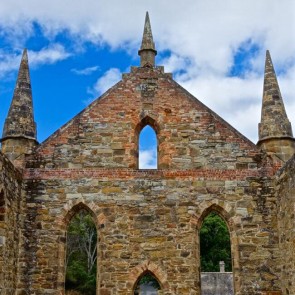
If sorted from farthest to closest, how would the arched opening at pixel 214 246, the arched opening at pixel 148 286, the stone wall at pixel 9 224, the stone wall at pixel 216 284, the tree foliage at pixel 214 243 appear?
1. the tree foliage at pixel 214 243
2. the arched opening at pixel 214 246
3. the arched opening at pixel 148 286
4. the stone wall at pixel 216 284
5. the stone wall at pixel 9 224

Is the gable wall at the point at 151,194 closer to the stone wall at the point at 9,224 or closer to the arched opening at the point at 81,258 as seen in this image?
the stone wall at the point at 9,224

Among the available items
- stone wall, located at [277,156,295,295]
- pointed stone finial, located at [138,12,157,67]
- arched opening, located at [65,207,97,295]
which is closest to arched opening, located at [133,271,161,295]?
arched opening, located at [65,207,97,295]

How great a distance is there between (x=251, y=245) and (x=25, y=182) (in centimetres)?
684

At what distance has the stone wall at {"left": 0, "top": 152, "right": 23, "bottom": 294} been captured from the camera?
12.6 meters

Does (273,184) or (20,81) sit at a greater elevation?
(20,81)

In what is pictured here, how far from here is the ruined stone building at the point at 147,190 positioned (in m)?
13.5

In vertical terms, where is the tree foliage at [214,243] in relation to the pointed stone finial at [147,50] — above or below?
below

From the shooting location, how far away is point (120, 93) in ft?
51.6

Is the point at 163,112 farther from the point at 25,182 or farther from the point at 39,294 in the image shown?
the point at 39,294

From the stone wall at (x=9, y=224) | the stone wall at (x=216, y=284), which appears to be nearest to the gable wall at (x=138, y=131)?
the stone wall at (x=9, y=224)

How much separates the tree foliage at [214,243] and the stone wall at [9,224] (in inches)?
992

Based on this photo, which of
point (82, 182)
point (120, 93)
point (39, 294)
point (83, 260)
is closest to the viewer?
point (39, 294)

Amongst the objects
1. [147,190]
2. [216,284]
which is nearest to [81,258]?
[216,284]

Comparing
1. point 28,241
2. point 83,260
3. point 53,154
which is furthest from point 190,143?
point 83,260
